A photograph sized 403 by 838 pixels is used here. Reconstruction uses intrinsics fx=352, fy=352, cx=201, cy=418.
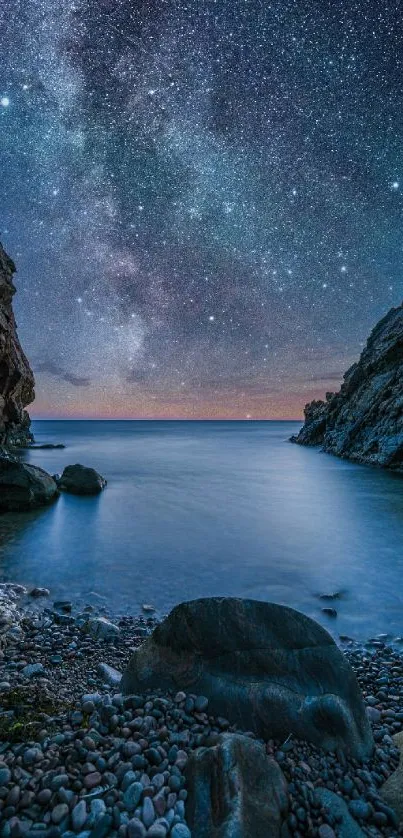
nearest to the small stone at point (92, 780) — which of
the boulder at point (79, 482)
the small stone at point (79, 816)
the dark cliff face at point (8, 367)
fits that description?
the small stone at point (79, 816)

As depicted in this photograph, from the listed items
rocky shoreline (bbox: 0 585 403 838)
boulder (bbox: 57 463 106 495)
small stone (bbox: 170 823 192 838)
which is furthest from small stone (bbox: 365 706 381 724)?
boulder (bbox: 57 463 106 495)

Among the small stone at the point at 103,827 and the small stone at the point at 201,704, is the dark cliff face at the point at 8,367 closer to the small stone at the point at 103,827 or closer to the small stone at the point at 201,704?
the small stone at the point at 201,704

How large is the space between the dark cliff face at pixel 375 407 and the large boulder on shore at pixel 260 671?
24077 mm

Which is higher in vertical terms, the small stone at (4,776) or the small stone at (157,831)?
the small stone at (4,776)

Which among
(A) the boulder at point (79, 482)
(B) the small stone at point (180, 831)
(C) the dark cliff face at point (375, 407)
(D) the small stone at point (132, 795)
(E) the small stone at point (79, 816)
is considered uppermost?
(C) the dark cliff face at point (375, 407)

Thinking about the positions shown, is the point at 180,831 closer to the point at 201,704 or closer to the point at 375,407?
the point at 201,704

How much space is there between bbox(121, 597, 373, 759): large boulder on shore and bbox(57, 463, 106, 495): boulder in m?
14.0

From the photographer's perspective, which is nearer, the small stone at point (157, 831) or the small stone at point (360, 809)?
the small stone at point (157, 831)

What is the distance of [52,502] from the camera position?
46.6ft

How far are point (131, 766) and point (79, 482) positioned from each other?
1529 centimetres

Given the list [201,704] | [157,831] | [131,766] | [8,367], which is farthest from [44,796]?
[8,367]

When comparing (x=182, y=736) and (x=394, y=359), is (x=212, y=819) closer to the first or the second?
(x=182, y=736)

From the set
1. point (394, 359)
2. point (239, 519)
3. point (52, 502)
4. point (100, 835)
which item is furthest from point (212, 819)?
point (394, 359)

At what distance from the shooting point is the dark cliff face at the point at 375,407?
26.1 meters
